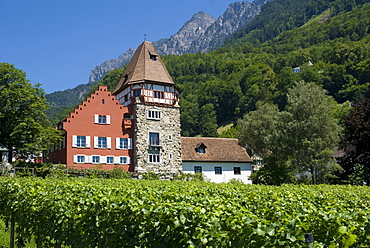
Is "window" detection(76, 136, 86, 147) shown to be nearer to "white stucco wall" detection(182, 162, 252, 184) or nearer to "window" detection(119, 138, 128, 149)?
"window" detection(119, 138, 128, 149)

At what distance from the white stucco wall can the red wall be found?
798 centimetres

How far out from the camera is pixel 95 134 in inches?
1864

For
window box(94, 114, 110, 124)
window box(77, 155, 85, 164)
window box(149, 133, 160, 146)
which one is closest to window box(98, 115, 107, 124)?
window box(94, 114, 110, 124)

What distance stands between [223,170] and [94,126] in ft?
58.8

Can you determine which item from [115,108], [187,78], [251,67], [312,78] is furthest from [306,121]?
[187,78]

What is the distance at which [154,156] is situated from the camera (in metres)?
49.8

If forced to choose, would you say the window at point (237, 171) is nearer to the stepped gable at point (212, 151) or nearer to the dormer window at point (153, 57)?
the stepped gable at point (212, 151)

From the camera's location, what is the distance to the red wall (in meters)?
45.8

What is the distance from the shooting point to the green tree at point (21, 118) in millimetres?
41781

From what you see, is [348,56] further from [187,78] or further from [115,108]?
[115,108]

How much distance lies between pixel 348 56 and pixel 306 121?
91105 millimetres

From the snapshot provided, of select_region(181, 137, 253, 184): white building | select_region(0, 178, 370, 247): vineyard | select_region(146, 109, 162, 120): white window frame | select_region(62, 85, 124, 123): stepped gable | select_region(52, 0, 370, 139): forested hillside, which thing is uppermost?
select_region(52, 0, 370, 139): forested hillside

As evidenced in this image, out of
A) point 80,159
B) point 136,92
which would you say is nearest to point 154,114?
point 136,92

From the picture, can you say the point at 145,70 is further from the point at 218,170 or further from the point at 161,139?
the point at 218,170
